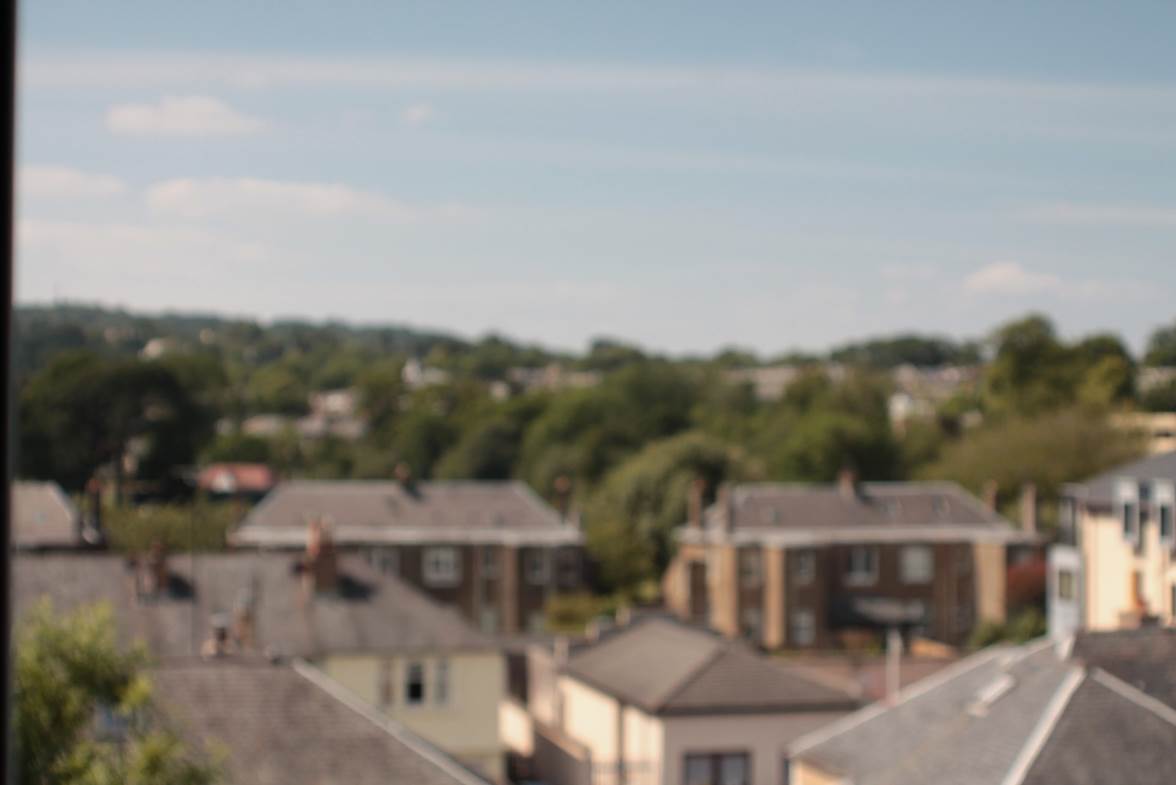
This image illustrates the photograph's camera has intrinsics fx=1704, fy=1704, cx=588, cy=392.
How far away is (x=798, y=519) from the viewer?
21312mm

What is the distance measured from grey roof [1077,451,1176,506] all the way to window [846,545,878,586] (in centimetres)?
1825

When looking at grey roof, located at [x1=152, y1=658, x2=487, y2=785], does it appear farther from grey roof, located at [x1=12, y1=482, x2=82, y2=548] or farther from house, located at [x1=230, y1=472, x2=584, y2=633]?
house, located at [x1=230, y1=472, x2=584, y2=633]

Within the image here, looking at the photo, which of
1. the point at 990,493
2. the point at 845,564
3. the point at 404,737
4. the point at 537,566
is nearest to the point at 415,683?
the point at 404,737

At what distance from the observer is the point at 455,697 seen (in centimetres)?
1168

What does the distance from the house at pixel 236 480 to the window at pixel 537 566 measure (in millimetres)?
5057

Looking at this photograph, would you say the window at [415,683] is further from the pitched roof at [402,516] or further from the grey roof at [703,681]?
the pitched roof at [402,516]

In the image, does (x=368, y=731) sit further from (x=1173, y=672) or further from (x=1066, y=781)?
(x=1173, y=672)

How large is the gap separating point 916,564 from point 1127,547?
18.9m

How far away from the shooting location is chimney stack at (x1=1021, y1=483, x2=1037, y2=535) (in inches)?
797

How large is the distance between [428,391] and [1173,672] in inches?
1346

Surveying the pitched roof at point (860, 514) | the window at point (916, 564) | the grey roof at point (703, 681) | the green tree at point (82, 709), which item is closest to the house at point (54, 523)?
the grey roof at point (703, 681)

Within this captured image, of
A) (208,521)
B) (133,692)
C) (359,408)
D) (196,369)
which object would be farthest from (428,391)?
(133,692)

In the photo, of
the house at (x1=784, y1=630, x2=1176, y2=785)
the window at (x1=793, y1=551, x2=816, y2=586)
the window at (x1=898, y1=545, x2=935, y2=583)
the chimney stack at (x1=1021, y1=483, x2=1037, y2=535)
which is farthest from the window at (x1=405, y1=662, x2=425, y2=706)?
the window at (x1=898, y1=545, x2=935, y2=583)

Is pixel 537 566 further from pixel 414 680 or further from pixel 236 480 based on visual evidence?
pixel 414 680
